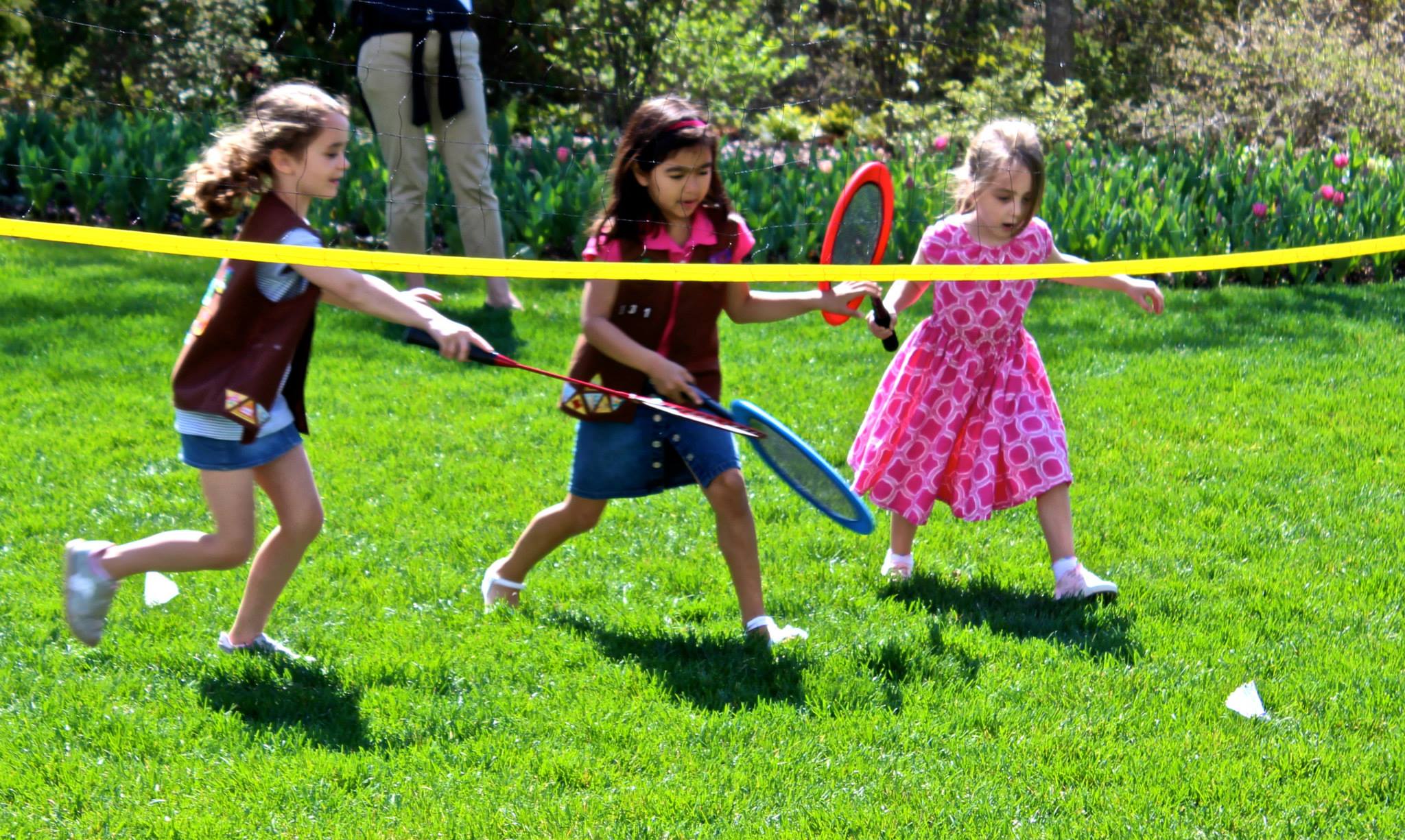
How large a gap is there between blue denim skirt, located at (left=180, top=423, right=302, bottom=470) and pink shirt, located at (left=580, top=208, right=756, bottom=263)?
2.98 ft

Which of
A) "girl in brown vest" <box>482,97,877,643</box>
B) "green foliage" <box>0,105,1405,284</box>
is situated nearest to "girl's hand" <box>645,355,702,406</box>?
"girl in brown vest" <box>482,97,877,643</box>

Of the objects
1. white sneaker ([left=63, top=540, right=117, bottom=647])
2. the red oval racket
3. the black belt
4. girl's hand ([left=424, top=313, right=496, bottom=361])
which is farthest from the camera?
the black belt

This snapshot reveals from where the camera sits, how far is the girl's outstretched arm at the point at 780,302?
12.0 ft

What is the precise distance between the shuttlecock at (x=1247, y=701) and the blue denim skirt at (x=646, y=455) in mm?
1359

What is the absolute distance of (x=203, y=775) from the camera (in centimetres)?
298

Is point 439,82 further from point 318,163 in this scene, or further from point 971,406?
point 971,406

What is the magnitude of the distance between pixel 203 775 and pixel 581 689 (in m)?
0.90

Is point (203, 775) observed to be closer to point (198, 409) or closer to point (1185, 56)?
point (198, 409)

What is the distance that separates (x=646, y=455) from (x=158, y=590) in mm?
1488

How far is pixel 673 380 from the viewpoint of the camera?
3523mm

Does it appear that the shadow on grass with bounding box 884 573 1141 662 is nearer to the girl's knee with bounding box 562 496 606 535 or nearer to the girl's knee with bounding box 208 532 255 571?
the girl's knee with bounding box 562 496 606 535

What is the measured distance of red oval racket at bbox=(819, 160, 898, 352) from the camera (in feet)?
13.0

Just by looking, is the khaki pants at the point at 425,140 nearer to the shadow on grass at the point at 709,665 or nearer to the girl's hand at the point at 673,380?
the girl's hand at the point at 673,380

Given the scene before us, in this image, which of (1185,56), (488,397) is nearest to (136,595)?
(488,397)
